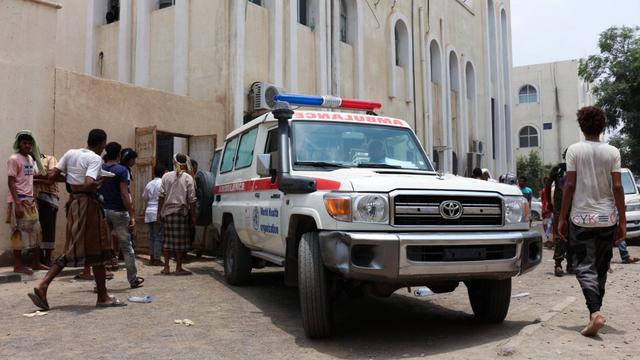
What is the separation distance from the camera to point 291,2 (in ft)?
44.7

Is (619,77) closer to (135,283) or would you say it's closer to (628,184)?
(628,184)

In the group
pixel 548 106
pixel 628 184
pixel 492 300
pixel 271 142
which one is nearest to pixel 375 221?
pixel 492 300

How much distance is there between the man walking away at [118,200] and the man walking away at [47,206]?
5.86 feet

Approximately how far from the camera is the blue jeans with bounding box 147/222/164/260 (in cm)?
922

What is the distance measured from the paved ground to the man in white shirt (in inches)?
19.9

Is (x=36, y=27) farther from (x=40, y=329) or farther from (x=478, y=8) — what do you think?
(x=478, y=8)

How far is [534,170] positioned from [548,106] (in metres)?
6.59

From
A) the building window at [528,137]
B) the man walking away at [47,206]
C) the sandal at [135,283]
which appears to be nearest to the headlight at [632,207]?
the sandal at [135,283]

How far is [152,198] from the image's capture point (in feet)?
30.1

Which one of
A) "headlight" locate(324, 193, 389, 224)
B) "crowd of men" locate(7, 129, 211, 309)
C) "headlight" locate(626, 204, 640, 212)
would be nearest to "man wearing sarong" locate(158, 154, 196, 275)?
"crowd of men" locate(7, 129, 211, 309)

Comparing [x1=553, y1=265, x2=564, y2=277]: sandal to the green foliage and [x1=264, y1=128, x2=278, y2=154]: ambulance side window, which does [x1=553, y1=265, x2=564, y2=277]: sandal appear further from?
the green foliage

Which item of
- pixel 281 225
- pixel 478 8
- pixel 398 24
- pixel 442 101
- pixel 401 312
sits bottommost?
pixel 401 312

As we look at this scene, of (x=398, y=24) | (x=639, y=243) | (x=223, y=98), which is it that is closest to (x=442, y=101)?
(x=398, y=24)

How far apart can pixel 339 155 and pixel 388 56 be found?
13449 millimetres
